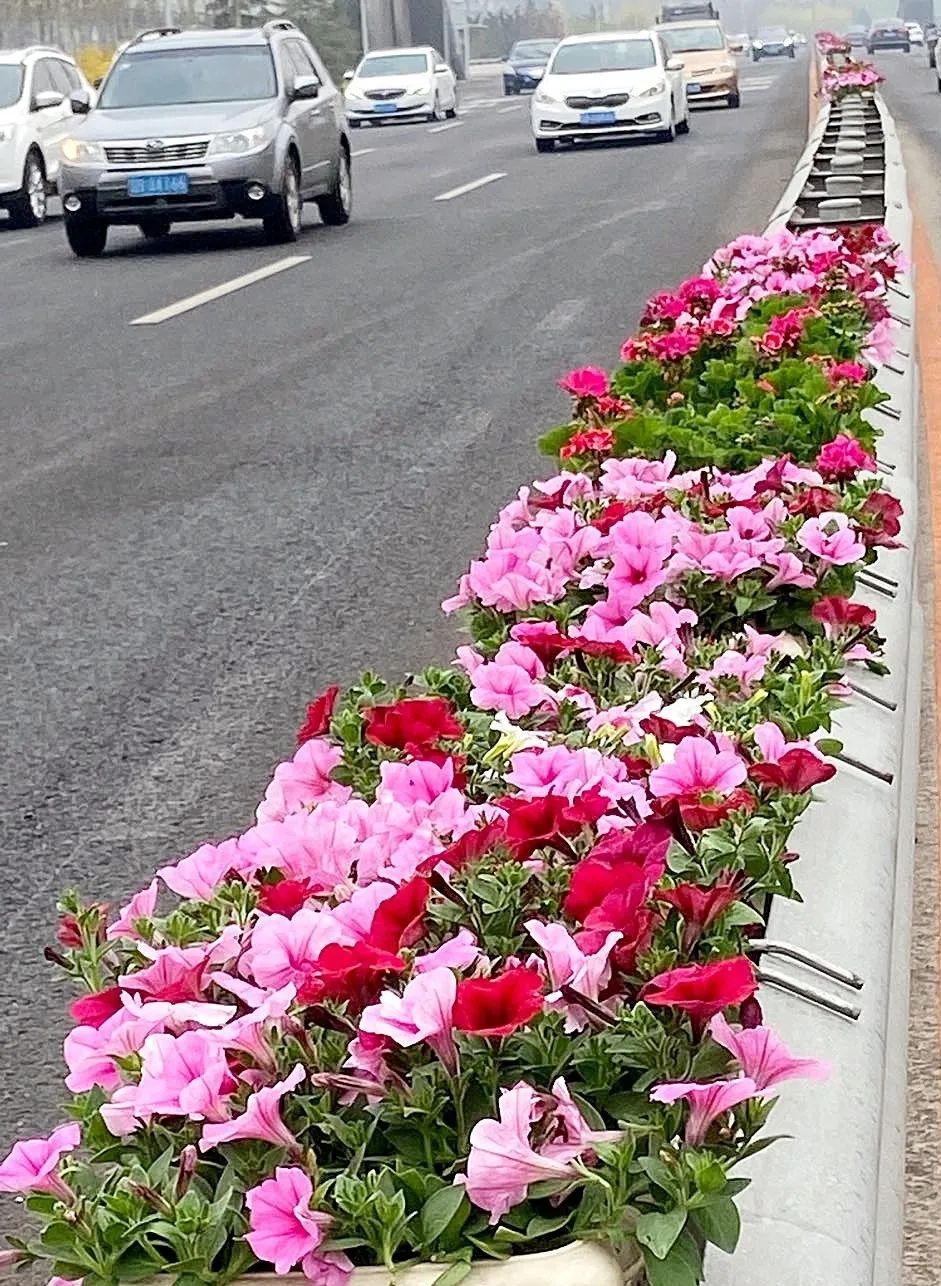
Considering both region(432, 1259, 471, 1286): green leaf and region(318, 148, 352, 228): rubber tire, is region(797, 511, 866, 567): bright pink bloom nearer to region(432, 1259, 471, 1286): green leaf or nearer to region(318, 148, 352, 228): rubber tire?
region(432, 1259, 471, 1286): green leaf

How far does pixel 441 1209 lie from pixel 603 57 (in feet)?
108

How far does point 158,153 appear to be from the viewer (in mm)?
18000

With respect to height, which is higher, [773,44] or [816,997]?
[816,997]

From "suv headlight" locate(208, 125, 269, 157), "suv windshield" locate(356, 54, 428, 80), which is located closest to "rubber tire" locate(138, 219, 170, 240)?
"suv headlight" locate(208, 125, 269, 157)

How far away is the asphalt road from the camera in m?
4.91

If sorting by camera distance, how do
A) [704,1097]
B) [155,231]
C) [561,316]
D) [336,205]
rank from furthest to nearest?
1. [155,231]
2. [336,205]
3. [561,316]
4. [704,1097]

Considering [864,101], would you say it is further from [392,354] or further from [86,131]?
[392,354]

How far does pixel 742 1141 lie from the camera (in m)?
1.95

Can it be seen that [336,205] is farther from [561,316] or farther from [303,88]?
[561,316]

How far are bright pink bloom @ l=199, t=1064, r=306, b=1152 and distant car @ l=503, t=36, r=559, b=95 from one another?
61408 mm

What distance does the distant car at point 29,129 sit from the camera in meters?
22.1

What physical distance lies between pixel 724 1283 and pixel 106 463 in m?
7.47

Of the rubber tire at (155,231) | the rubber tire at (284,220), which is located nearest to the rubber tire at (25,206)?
the rubber tire at (155,231)

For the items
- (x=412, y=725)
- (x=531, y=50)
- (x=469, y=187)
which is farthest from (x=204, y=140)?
(x=531, y=50)
